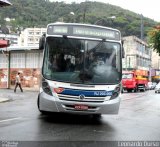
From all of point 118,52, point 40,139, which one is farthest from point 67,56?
point 40,139

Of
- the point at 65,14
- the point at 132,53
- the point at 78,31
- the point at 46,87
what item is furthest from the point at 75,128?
the point at 132,53

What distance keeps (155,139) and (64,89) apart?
337cm

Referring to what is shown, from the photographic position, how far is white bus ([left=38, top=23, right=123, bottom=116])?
Answer: 11.3 meters

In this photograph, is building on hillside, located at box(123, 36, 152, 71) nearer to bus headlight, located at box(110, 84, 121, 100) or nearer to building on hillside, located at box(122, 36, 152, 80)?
building on hillside, located at box(122, 36, 152, 80)

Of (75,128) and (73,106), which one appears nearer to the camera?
(75,128)

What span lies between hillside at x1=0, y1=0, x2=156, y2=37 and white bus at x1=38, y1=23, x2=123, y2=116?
70.2 feet

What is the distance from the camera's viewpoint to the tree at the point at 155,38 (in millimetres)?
16281

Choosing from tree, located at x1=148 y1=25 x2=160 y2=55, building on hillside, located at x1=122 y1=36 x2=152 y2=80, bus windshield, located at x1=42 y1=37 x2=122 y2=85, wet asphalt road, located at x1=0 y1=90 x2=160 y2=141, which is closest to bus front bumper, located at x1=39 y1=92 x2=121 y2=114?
wet asphalt road, located at x1=0 y1=90 x2=160 y2=141

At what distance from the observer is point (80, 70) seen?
1150cm

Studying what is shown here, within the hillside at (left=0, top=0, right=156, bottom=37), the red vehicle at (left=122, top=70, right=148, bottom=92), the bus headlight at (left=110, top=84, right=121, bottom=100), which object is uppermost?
the hillside at (left=0, top=0, right=156, bottom=37)

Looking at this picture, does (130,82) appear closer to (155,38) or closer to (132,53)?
(155,38)

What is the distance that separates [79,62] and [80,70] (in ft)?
0.90

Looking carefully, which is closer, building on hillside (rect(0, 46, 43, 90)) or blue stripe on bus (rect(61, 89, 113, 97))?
blue stripe on bus (rect(61, 89, 113, 97))

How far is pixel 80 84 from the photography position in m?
11.3
